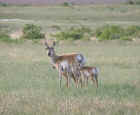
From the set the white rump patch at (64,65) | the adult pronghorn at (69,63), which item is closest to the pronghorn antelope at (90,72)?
the adult pronghorn at (69,63)

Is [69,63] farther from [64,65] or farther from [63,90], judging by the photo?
[63,90]

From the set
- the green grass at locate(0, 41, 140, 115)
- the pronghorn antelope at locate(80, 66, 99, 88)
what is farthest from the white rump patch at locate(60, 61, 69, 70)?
the green grass at locate(0, 41, 140, 115)

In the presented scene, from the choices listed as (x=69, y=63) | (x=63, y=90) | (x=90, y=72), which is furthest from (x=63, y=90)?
(x=69, y=63)

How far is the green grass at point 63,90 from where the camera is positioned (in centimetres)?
855

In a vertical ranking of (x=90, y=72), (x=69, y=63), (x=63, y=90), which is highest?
(x=69, y=63)

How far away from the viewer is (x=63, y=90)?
11.9 meters

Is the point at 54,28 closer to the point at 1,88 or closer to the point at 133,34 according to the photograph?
the point at 133,34

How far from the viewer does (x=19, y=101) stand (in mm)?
9219

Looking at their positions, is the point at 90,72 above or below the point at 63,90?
above

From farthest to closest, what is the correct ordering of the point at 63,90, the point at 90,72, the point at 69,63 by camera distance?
the point at 69,63, the point at 90,72, the point at 63,90

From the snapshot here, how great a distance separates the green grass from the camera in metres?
8.55

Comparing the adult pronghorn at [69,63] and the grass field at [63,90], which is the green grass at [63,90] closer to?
the grass field at [63,90]

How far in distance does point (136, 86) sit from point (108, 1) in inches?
4754

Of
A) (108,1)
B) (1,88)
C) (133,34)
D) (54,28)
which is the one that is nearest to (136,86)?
(1,88)
